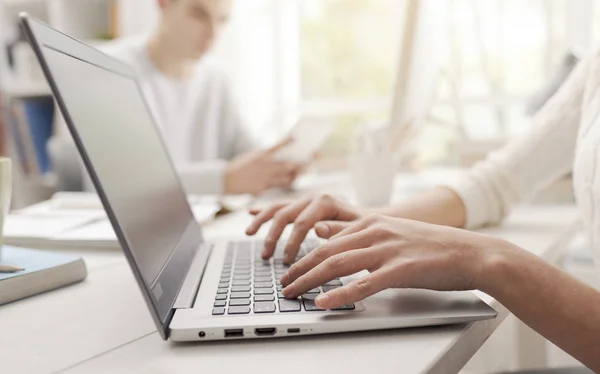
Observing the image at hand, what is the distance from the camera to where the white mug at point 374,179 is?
1.16 metres

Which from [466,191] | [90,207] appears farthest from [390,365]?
[90,207]

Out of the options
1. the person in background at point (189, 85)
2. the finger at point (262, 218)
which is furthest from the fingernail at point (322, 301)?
the person in background at point (189, 85)

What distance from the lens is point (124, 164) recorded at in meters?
0.56

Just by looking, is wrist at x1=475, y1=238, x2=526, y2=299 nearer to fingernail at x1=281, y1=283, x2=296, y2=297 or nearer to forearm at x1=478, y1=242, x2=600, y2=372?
forearm at x1=478, y1=242, x2=600, y2=372

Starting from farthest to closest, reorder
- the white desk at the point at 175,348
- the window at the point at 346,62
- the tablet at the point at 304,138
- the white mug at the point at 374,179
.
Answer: the window at the point at 346,62 → the tablet at the point at 304,138 → the white mug at the point at 374,179 → the white desk at the point at 175,348

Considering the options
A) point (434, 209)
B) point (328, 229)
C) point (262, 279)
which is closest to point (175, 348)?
point (262, 279)

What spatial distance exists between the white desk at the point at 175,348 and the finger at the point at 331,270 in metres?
0.06

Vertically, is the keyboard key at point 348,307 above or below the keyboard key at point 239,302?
below

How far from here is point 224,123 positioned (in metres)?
2.24

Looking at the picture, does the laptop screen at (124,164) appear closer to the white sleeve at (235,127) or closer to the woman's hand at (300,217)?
the woman's hand at (300,217)

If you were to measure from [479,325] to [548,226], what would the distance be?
1.82ft

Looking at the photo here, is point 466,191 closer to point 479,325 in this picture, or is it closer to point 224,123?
point 479,325

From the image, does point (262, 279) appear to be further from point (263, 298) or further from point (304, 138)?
point (304, 138)

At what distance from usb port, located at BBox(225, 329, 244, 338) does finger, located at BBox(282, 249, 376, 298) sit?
0.22 feet
